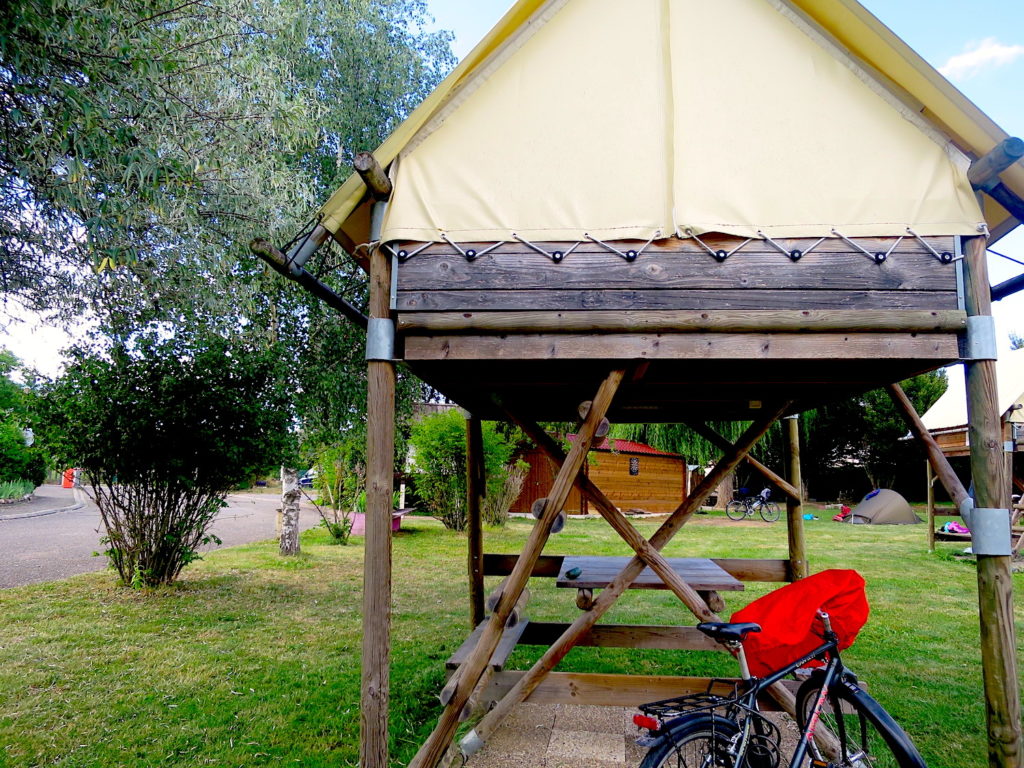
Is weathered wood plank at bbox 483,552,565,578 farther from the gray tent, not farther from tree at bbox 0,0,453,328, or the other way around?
the gray tent

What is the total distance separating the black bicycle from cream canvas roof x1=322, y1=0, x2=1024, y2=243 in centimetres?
241

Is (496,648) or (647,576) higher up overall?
(647,576)

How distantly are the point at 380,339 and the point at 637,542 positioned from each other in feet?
7.37

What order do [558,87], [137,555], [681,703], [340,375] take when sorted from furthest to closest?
[340,375]
[137,555]
[558,87]
[681,703]

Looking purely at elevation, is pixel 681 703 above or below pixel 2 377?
below

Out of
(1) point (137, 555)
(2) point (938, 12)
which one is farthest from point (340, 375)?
(2) point (938, 12)

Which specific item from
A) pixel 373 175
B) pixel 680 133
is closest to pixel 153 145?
pixel 373 175

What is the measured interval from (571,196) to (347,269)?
922cm

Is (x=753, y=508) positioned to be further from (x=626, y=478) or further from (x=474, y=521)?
(x=474, y=521)

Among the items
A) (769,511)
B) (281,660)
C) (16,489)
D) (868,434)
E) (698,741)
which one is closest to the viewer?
(698,741)

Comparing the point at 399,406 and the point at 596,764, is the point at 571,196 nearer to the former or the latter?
the point at 596,764

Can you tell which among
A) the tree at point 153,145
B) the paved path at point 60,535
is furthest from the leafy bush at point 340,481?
the tree at point 153,145

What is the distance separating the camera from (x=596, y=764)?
4434 mm

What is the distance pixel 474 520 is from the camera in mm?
6617
